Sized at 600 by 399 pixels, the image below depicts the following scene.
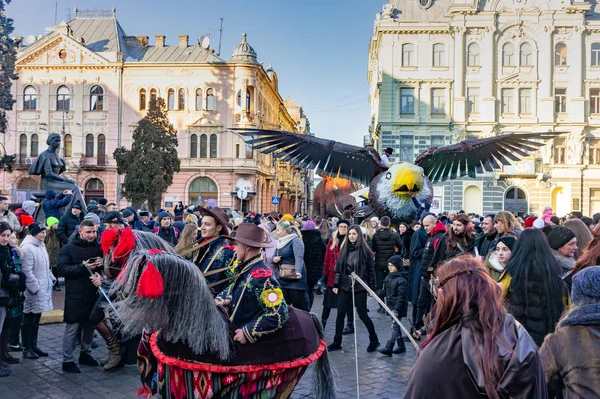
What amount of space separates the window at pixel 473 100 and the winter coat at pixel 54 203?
32094mm

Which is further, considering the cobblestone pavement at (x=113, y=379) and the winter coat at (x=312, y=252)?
the winter coat at (x=312, y=252)

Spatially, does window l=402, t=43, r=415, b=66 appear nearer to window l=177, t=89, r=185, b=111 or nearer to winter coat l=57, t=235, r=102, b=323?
window l=177, t=89, r=185, b=111

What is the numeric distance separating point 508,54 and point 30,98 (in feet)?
118

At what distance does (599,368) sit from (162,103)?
122 feet

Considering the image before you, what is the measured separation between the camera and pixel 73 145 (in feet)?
141

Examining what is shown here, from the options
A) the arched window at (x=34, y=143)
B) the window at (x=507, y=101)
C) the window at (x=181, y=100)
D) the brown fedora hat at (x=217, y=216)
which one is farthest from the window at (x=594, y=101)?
the arched window at (x=34, y=143)

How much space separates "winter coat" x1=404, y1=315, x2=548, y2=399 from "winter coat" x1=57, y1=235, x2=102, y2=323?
203 inches

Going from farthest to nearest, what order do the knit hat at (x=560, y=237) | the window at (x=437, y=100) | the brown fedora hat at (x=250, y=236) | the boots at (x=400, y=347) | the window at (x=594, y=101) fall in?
the window at (x=437, y=100), the window at (x=594, y=101), the boots at (x=400, y=347), the knit hat at (x=560, y=237), the brown fedora hat at (x=250, y=236)

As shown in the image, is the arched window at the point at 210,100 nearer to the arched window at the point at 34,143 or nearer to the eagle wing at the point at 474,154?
the arched window at the point at 34,143

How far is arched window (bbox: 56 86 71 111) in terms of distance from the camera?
141 ft

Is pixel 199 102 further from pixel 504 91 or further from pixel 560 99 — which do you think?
pixel 560 99

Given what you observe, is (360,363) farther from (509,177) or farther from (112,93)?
(112,93)

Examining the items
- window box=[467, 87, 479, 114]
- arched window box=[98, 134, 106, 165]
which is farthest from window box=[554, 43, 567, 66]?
arched window box=[98, 134, 106, 165]

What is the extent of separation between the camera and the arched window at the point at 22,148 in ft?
140
